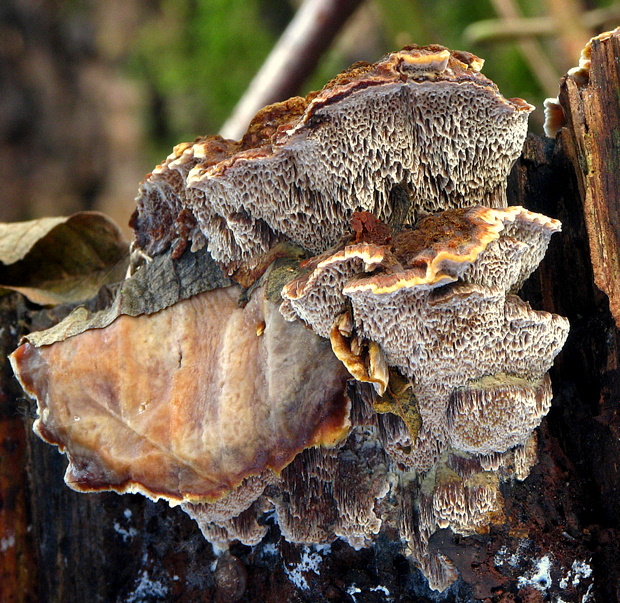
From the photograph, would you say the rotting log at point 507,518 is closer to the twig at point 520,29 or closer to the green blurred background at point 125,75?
the twig at point 520,29

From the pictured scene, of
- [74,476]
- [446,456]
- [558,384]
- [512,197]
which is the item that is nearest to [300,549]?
[446,456]

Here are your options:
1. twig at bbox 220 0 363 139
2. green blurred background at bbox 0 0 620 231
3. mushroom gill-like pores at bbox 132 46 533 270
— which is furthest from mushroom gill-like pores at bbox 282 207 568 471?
green blurred background at bbox 0 0 620 231

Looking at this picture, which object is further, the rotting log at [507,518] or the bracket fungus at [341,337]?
the rotting log at [507,518]

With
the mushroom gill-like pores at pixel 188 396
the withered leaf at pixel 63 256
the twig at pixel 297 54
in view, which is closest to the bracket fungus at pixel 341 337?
the mushroom gill-like pores at pixel 188 396

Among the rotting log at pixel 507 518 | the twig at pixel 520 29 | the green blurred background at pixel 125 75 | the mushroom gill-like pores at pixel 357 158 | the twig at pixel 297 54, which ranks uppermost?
the green blurred background at pixel 125 75

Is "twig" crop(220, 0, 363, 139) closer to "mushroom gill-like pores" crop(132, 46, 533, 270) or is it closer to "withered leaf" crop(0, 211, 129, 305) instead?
"withered leaf" crop(0, 211, 129, 305)

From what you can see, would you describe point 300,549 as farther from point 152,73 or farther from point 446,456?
point 152,73
